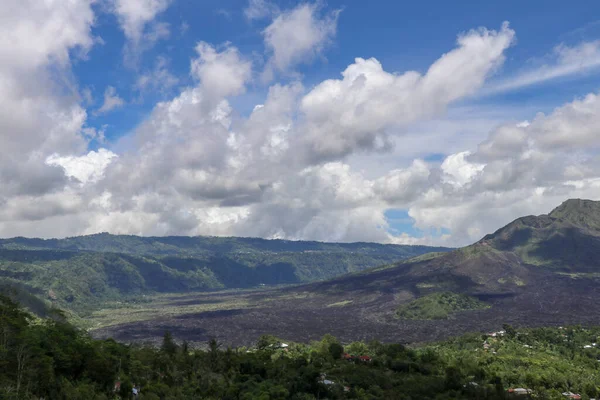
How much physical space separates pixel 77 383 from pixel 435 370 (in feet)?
214

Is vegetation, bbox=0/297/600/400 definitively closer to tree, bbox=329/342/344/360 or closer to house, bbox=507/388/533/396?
tree, bbox=329/342/344/360

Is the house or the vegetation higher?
the vegetation

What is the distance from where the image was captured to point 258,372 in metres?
90.4

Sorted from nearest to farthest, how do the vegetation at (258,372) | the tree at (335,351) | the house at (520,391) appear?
the vegetation at (258,372), the house at (520,391), the tree at (335,351)

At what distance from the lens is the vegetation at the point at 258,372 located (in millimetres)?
61562

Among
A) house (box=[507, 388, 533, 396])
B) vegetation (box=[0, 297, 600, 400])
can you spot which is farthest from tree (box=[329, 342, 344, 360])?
house (box=[507, 388, 533, 396])

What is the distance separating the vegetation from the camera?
61562 mm

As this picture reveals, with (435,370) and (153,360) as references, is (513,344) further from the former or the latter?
(153,360)

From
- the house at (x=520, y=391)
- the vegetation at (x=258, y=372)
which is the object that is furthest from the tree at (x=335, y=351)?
the house at (x=520, y=391)

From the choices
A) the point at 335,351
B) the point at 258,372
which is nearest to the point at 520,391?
the point at 335,351

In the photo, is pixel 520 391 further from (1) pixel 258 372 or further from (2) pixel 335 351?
(1) pixel 258 372

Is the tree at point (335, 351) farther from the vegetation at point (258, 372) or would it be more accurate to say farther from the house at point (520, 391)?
the house at point (520, 391)

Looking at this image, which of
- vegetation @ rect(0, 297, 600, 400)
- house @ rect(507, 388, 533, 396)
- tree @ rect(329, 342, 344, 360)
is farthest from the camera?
tree @ rect(329, 342, 344, 360)

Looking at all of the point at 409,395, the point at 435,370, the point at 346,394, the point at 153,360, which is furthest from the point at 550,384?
the point at 153,360
